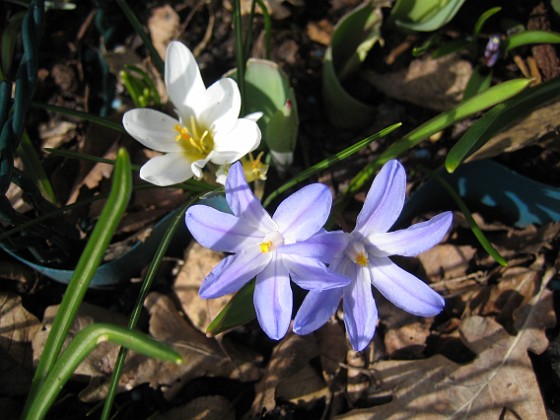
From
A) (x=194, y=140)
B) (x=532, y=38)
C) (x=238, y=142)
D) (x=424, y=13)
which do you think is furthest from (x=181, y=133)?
(x=532, y=38)

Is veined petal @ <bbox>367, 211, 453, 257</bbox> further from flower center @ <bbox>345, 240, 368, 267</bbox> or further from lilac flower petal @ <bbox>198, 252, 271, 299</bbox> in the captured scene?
lilac flower petal @ <bbox>198, 252, 271, 299</bbox>

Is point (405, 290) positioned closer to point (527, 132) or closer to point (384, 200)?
point (384, 200)

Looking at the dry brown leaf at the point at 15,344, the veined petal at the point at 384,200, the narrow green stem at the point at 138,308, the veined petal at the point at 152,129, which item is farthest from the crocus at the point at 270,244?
the dry brown leaf at the point at 15,344

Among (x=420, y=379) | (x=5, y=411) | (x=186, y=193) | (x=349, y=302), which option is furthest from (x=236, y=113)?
(x=5, y=411)

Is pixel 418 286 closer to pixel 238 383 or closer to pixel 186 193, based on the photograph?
pixel 238 383

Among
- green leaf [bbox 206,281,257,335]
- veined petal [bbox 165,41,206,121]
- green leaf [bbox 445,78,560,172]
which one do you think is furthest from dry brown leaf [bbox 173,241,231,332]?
green leaf [bbox 445,78,560,172]

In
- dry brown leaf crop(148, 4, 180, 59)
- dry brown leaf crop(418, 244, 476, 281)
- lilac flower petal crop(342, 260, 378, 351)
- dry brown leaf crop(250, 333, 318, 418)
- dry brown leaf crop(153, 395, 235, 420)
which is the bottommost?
dry brown leaf crop(153, 395, 235, 420)
